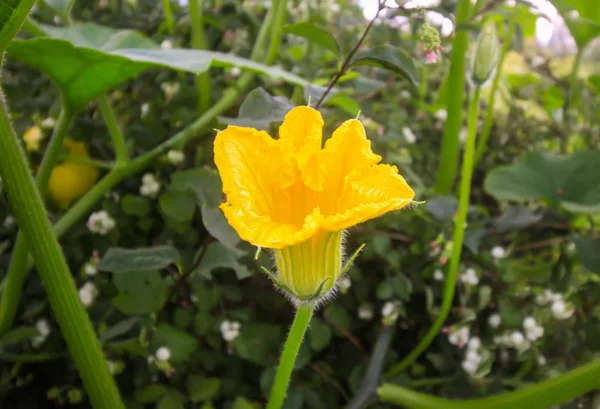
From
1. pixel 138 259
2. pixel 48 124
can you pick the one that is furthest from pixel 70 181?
pixel 138 259

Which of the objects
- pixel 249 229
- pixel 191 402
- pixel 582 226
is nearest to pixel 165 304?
pixel 191 402

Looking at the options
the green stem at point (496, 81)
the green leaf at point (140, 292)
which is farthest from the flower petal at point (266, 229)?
the green stem at point (496, 81)

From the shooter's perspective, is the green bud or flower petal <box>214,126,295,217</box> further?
the green bud

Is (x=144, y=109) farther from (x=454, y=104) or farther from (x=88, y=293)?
(x=454, y=104)

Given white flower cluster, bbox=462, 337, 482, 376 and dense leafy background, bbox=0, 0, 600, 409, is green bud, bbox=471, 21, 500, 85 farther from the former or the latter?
white flower cluster, bbox=462, 337, 482, 376

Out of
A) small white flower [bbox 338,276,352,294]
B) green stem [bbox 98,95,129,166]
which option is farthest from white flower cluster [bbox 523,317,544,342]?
green stem [bbox 98,95,129,166]

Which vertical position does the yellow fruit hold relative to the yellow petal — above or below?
below
